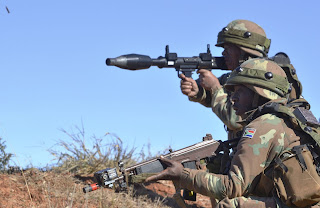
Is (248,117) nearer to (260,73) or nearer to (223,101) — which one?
(260,73)

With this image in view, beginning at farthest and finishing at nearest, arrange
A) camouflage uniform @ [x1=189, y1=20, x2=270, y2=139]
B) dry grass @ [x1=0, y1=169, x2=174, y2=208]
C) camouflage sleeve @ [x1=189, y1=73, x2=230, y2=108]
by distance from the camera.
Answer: camouflage sleeve @ [x1=189, y1=73, x2=230, y2=108]
camouflage uniform @ [x1=189, y1=20, x2=270, y2=139]
dry grass @ [x1=0, y1=169, x2=174, y2=208]

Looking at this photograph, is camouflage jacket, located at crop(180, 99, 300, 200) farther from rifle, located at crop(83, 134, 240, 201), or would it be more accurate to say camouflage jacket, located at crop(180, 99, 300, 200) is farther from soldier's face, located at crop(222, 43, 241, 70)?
soldier's face, located at crop(222, 43, 241, 70)

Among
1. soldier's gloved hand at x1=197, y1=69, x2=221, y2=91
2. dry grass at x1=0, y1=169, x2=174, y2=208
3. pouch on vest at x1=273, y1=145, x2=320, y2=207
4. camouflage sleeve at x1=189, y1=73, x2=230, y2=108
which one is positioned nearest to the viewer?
pouch on vest at x1=273, y1=145, x2=320, y2=207

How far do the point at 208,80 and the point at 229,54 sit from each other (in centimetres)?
43

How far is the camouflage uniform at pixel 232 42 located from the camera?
730 cm

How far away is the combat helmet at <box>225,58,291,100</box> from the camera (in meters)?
5.61

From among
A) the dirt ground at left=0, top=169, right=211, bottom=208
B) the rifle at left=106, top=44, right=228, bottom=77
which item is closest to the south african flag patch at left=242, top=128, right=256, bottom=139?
the dirt ground at left=0, top=169, right=211, bottom=208

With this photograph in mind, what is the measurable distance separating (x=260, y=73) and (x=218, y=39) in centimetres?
236

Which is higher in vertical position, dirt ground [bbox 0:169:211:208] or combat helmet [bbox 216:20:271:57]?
combat helmet [bbox 216:20:271:57]

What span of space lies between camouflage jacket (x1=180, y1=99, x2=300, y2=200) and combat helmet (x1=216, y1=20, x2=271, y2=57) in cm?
243

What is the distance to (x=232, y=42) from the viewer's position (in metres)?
7.70

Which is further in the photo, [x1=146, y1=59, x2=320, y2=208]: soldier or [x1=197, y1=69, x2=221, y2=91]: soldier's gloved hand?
[x1=197, y1=69, x2=221, y2=91]: soldier's gloved hand

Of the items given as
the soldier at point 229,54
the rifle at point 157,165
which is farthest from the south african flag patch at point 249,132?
the soldier at point 229,54

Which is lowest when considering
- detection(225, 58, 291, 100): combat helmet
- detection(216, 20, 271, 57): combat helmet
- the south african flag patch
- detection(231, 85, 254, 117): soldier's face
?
the south african flag patch
